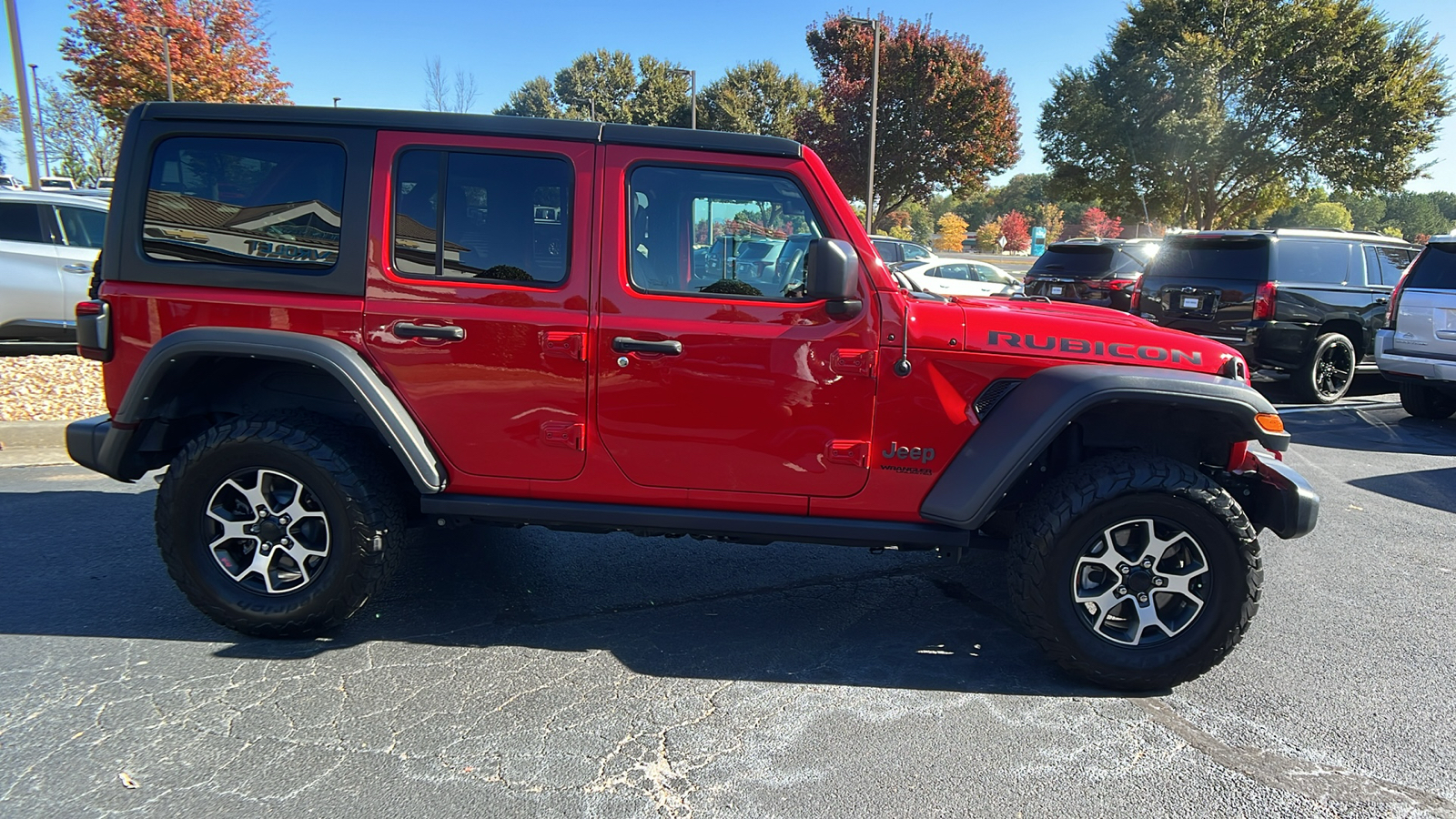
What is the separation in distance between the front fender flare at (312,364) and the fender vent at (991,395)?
2025 mm

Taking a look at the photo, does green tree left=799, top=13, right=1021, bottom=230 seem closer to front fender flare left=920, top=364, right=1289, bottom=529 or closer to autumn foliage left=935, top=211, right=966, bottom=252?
autumn foliage left=935, top=211, right=966, bottom=252

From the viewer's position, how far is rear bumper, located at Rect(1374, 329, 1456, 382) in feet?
24.1

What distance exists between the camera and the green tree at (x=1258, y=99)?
2180 centimetres

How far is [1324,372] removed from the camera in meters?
8.92

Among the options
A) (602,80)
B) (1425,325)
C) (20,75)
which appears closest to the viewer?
(1425,325)

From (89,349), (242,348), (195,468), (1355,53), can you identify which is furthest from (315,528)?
(1355,53)

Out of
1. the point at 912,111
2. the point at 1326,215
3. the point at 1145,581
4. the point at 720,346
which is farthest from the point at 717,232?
the point at 1326,215

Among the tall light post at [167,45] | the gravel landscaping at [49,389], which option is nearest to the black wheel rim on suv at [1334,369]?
the gravel landscaping at [49,389]

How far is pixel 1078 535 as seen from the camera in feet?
10.0

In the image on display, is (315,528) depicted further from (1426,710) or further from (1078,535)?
(1426,710)

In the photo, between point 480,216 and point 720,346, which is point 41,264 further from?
point 720,346

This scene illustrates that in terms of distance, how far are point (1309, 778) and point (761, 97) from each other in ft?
132

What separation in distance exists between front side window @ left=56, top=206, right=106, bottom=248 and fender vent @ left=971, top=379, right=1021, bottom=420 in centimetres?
897

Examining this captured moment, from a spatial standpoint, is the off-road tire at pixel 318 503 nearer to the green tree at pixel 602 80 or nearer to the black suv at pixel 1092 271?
the black suv at pixel 1092 271
